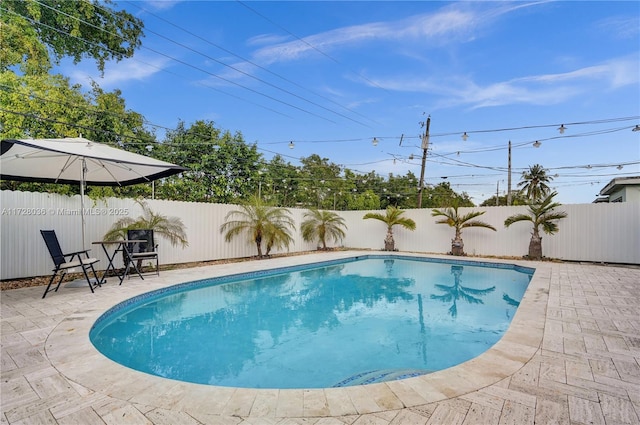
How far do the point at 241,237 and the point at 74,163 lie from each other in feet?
17.9

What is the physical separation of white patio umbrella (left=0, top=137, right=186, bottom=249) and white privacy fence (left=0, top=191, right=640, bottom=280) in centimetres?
91

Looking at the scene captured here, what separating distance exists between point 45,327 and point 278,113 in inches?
476

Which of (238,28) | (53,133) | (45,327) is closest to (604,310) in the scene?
(45,327)

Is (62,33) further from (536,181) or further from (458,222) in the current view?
(536,181)

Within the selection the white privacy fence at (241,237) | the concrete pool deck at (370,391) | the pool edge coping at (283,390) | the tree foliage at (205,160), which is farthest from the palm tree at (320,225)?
the pool edge coping at (283,390)

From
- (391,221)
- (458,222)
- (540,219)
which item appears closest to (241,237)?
(391,221)

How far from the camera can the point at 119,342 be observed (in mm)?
3930

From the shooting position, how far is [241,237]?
10.7 metres

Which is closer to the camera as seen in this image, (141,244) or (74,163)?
(74,163)

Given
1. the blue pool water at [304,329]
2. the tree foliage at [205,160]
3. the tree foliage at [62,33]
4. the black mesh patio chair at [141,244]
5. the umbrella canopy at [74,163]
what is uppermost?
the tree foliage at [62,33]

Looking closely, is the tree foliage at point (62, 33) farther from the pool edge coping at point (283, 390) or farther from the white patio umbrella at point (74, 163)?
the pool edge coping at point (283, 390)

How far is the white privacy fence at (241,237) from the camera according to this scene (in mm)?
6312

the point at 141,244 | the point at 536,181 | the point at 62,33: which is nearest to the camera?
the point at 141,244

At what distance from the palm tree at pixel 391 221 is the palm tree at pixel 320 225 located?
1.76 metres
